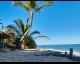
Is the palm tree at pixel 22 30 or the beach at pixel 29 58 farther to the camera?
the palm tree at pixel 22 30

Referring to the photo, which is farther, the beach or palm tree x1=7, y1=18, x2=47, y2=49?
palm tree x1=7, y1=18, x2=47, y2=49

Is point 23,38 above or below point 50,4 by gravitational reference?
below

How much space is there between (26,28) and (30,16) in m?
1.67

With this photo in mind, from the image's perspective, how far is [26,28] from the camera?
20656 millimetres

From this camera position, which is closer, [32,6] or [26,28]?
[32,6]

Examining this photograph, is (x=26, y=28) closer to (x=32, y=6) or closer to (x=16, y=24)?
(x=16, y=24)

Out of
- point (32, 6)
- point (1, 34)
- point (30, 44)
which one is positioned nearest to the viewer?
point (32, 6)

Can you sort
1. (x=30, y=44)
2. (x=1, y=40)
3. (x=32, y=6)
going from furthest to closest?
(x=30, y=44), (x=1, y=40), (x=32, y=6)

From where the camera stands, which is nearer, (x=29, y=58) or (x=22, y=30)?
(x=29, y=58)

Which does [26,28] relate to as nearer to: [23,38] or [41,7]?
[23,38]

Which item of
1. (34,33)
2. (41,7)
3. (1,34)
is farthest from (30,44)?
(41,7)

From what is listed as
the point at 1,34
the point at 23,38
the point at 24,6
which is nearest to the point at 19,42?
the point at 23,38

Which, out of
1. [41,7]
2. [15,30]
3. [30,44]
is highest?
[41,7]

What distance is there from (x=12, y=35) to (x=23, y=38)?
240cm
